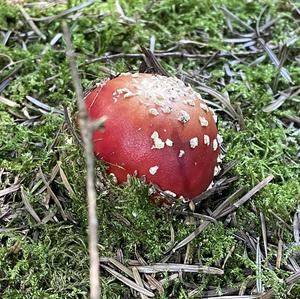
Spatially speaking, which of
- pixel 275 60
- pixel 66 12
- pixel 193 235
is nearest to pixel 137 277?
pixel 193 235

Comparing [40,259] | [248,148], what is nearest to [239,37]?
[248,148]

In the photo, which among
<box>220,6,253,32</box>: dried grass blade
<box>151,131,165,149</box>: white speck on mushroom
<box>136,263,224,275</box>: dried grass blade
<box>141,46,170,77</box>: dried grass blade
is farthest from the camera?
<box>220,6,253,32</box>: dried grass blade

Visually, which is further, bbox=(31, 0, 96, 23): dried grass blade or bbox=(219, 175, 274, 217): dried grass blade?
bbox=(31, 0, 96, 23): dried grass blade

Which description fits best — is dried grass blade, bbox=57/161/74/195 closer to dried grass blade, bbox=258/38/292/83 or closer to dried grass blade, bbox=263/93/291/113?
dried grass blade, bbox=263/93/291/113

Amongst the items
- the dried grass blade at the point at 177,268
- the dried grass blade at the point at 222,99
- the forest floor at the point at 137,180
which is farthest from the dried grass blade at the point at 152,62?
the dried grass blade at the point at 177,268

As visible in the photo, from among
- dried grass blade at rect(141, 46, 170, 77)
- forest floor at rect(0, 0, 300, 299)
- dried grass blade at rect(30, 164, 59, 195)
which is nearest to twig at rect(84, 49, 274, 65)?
forest floor at rect(0, 0, 300, 299)

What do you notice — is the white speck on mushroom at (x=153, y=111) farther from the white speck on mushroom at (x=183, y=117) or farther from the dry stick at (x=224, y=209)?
the dry stick at (x=224, y=209)

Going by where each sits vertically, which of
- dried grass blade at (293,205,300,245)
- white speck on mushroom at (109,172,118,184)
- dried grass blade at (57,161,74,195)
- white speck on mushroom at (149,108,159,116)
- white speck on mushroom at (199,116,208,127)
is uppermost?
white speck on mushroom at (149,108,159,116)

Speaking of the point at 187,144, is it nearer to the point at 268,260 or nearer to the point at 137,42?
the point at 268,260
